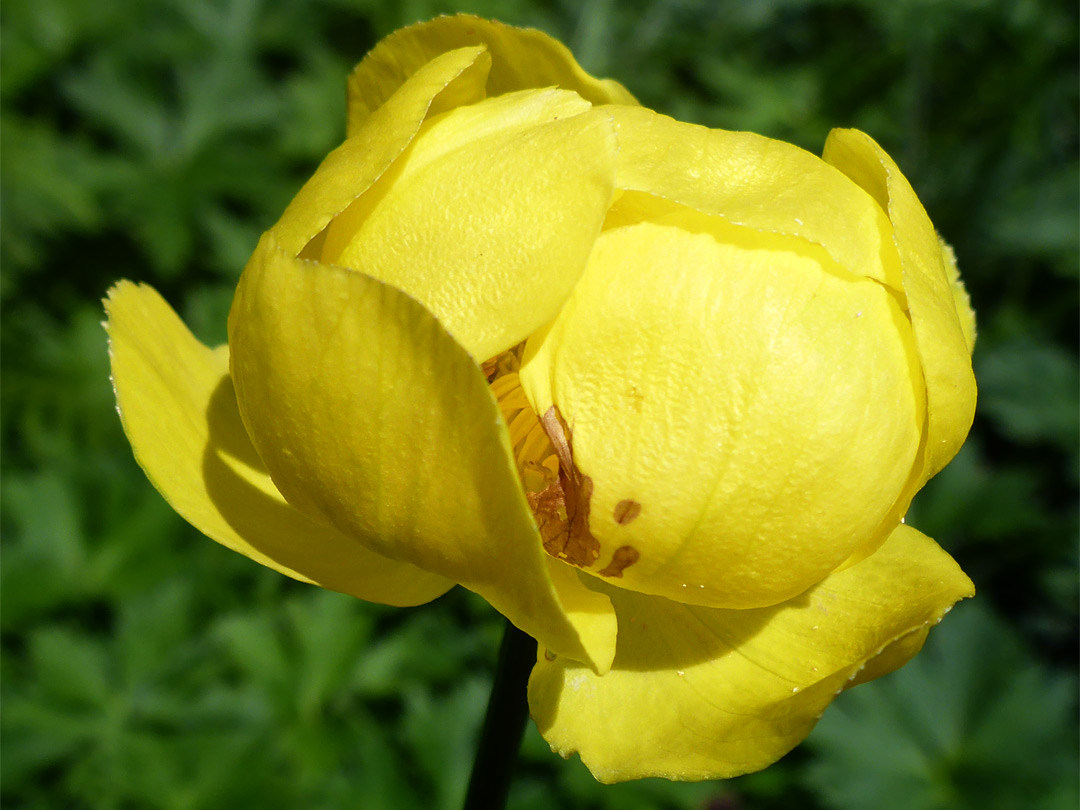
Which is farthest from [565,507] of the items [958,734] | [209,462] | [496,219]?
[958,734]

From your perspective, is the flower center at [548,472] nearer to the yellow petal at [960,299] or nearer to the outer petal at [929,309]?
the outer petal at [929,309]

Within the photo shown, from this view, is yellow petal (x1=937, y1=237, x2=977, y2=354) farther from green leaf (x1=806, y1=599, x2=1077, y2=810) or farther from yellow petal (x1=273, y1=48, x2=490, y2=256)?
green leaf (x1=806, y1=599, x2=1077, y2=810)

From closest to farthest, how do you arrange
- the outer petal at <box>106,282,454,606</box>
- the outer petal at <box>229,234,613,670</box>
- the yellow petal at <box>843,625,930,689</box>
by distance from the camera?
1. the outer petal at <box>229,234,613,670</box>
2. the yellow petal at <box>843,625,930,689</box>
3. the outer petal at <box>106,282,454,606</box>

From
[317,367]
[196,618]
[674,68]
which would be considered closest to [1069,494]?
[674,68]

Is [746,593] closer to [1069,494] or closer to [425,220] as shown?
[425,220]

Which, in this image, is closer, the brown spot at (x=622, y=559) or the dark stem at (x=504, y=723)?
the brown spot at (x=622, y=559)

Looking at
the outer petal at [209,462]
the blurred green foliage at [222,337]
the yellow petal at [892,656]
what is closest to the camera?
the yellow petal at [892,656]

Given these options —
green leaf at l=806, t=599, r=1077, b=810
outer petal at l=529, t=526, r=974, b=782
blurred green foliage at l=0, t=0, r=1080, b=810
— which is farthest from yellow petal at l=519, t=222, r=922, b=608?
green leaf at l=806, t=599, r=1077, b=810

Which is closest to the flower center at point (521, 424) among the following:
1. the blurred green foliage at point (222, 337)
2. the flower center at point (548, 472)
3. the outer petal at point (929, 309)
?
the flower center at point (548, 472)
